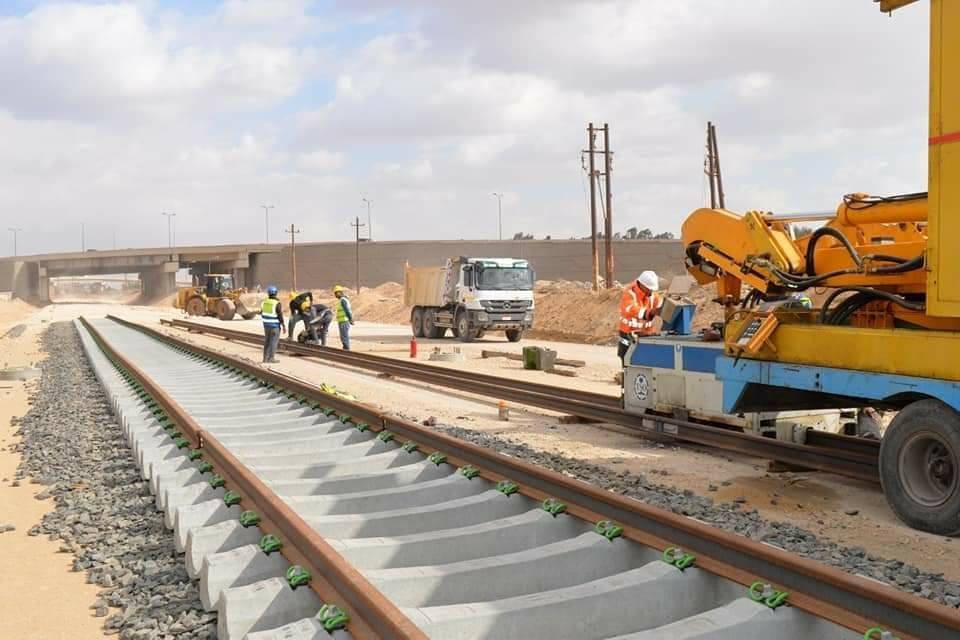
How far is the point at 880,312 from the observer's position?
23.5ft

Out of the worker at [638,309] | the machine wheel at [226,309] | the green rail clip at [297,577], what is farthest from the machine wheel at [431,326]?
the green rail clip at [297,577]

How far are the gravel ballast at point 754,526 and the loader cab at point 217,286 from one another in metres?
51.9

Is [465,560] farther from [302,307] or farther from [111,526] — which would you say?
[302,307]

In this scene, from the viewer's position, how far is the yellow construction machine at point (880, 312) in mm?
5902

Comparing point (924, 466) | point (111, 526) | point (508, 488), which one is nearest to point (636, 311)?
point (924, 466)

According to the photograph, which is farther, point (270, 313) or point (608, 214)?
point (608, 214)

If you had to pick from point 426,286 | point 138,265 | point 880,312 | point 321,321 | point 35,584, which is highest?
point 138,265

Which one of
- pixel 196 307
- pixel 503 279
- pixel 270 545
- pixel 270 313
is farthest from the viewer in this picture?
pixel 196 307

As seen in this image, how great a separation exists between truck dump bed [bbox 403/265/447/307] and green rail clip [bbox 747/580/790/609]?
2857cm

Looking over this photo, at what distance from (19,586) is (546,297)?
38622 mm

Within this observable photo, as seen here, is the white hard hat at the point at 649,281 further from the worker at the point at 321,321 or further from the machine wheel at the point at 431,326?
the machine wheel at the point at 431,326

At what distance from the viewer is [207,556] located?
4.75 m

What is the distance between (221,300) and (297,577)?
181ft

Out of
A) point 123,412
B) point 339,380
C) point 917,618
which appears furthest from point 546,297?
point 917,618
